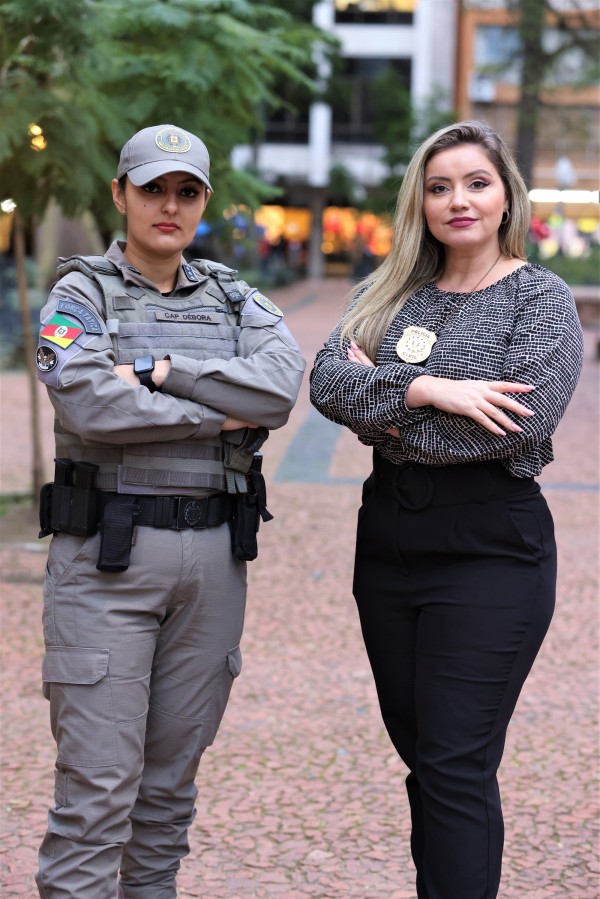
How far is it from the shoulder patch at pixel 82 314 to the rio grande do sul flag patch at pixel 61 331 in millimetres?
18

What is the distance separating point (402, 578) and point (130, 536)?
0.63m

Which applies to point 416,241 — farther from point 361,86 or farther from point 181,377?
point 361,86

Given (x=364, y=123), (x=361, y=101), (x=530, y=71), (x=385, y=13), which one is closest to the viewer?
(x=530, y=71)

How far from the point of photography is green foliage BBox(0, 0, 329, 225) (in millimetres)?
6402

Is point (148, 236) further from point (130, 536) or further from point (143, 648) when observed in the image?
point (143, 648)

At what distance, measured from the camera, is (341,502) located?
9430 millimetres

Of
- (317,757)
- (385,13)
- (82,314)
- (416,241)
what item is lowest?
(317,757)

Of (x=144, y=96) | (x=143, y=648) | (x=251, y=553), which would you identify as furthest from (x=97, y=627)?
(x=144, y=96)

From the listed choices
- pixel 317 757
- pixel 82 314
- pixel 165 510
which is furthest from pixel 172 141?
pixel 317 757

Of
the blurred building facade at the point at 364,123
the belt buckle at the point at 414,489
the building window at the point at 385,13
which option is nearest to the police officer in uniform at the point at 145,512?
the belt buckle at the point at 414,489

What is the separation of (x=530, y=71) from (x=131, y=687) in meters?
23.6

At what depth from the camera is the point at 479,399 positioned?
262 cm

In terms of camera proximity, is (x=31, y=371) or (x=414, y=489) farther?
(x=31, y=371)

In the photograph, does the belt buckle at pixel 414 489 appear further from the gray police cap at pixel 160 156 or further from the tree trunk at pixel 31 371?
the tree trunk at pixel 31 371
